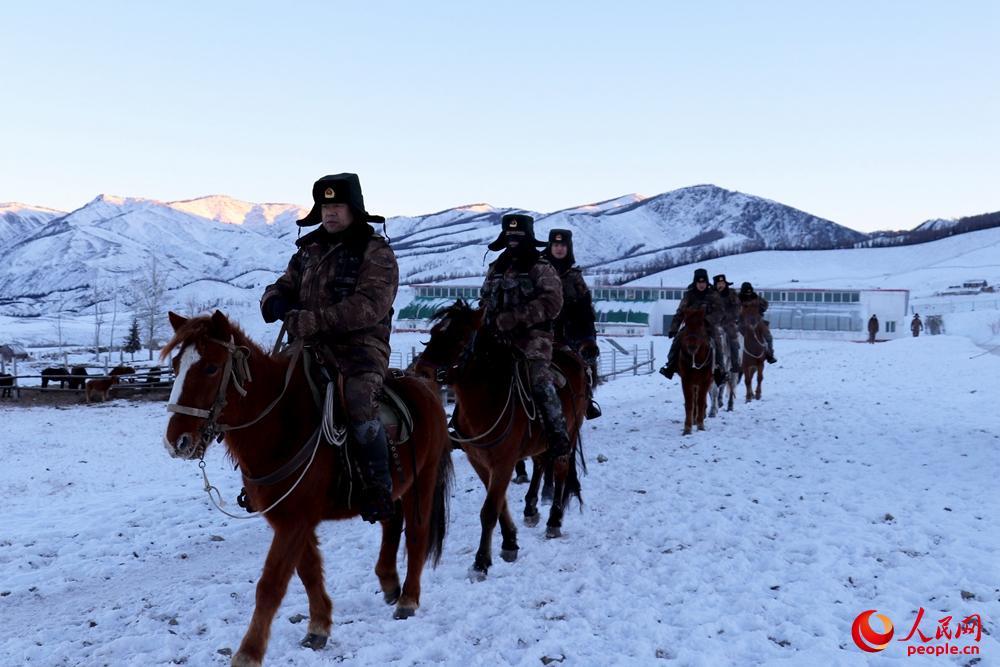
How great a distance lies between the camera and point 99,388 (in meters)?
30.9

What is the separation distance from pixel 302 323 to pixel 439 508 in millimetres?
2426

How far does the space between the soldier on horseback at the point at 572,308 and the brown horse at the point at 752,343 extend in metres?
11.4

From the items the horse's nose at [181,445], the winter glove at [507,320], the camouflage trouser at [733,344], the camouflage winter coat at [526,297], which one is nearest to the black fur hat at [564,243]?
the camouflage winter coat at [526,297]

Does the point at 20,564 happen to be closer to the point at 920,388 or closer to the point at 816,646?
the point at 816,646

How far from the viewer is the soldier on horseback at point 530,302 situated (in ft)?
26.5

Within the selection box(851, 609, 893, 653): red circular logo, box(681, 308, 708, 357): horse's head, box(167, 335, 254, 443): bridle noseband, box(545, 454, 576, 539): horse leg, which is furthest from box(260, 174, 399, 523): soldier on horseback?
box(681, 308, 708, 357): horse's head

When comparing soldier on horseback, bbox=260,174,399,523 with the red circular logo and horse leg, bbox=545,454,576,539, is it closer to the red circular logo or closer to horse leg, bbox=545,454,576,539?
horse leg, bbox=545,454,576,539

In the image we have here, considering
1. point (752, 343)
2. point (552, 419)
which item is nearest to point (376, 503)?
point (552, 419)

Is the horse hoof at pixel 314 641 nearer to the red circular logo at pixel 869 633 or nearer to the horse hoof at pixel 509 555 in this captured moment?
the horse hoof at pixel 509 555

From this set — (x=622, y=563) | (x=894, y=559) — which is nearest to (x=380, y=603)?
(x=622, y=563)

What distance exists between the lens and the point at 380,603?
6.57 metres

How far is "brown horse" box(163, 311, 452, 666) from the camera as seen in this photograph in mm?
4582

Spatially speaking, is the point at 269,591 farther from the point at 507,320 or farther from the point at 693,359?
the point at 693,359

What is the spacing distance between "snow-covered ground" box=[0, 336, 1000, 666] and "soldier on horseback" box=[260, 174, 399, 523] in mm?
1632
